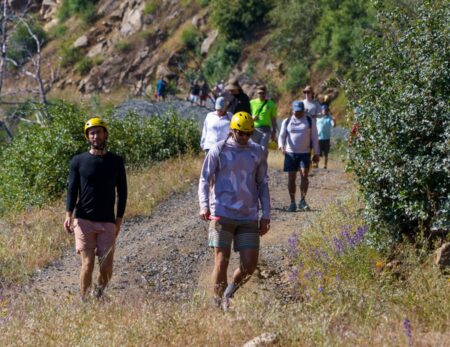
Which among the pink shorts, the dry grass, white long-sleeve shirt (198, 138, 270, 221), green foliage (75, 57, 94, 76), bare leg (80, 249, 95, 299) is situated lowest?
green foliage (75, 57, 94, 76)

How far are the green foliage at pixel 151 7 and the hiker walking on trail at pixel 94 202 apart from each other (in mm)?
47457

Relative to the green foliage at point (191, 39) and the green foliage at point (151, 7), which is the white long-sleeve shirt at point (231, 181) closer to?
the green foliage at point (191, 39)

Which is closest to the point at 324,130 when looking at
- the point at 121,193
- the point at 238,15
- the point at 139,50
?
the point at 121,193

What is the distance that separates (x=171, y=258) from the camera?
10.4 m

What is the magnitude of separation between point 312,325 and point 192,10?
156 feet

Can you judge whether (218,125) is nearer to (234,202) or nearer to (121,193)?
(121,193)

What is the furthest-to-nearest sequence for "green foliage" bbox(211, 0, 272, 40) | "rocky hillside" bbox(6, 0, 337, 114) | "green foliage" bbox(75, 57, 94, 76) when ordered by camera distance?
"green foliage" bbox(75, 57, 94, 76) < "green foliage" bbox(211, 0, 272, 40) < "rocky hillside" bbox(6, 0, 337, 114)

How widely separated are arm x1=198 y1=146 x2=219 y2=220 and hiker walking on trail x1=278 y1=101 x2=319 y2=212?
17.2ft

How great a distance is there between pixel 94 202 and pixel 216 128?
148 inches

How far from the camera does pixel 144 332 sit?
6.11 meters

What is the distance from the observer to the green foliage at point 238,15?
148 ft

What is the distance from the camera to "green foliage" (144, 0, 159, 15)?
179 ft

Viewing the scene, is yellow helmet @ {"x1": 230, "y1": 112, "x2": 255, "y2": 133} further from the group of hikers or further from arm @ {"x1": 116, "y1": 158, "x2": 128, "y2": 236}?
arm @ {"x1": 116, "y1": 158, "x2": 128, "y2": 236}

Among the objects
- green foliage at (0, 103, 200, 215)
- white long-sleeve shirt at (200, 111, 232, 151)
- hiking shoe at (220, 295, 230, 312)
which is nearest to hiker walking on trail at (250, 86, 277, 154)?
white long-sleeve shirt at (200, 111, 232, 151)
